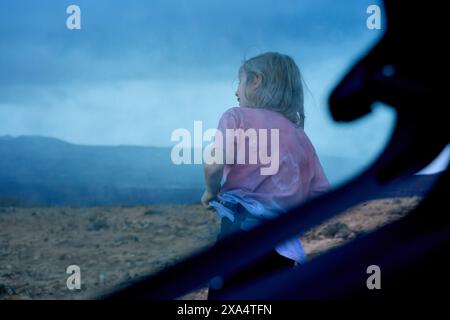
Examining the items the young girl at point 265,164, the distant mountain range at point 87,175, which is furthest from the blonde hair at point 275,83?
the distant mountain range at point 87,175

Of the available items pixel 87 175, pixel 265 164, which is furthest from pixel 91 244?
pixel 265 164

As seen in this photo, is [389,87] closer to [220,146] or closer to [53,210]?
[220,146]

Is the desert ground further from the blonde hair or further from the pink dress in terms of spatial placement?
the blonde hair

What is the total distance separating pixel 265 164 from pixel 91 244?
895 mm

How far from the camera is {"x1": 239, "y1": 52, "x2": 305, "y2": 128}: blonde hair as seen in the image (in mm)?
2369

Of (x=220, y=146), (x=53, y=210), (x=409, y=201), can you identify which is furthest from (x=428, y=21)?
(x=53, y=210)

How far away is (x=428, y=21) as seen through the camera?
5.19 feet

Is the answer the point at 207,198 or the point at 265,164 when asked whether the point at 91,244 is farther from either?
the point at 265,164

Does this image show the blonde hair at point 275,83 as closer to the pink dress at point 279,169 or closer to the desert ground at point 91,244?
the pink dress at point 279,169

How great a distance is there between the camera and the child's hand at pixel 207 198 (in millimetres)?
2314

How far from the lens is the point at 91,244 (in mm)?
2742

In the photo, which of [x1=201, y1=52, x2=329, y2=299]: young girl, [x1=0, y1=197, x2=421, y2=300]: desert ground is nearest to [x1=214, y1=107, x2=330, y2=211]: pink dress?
[x1=201, y1=52, x2=329, y2=299]: young girl

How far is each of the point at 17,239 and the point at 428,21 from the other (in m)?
1.73
